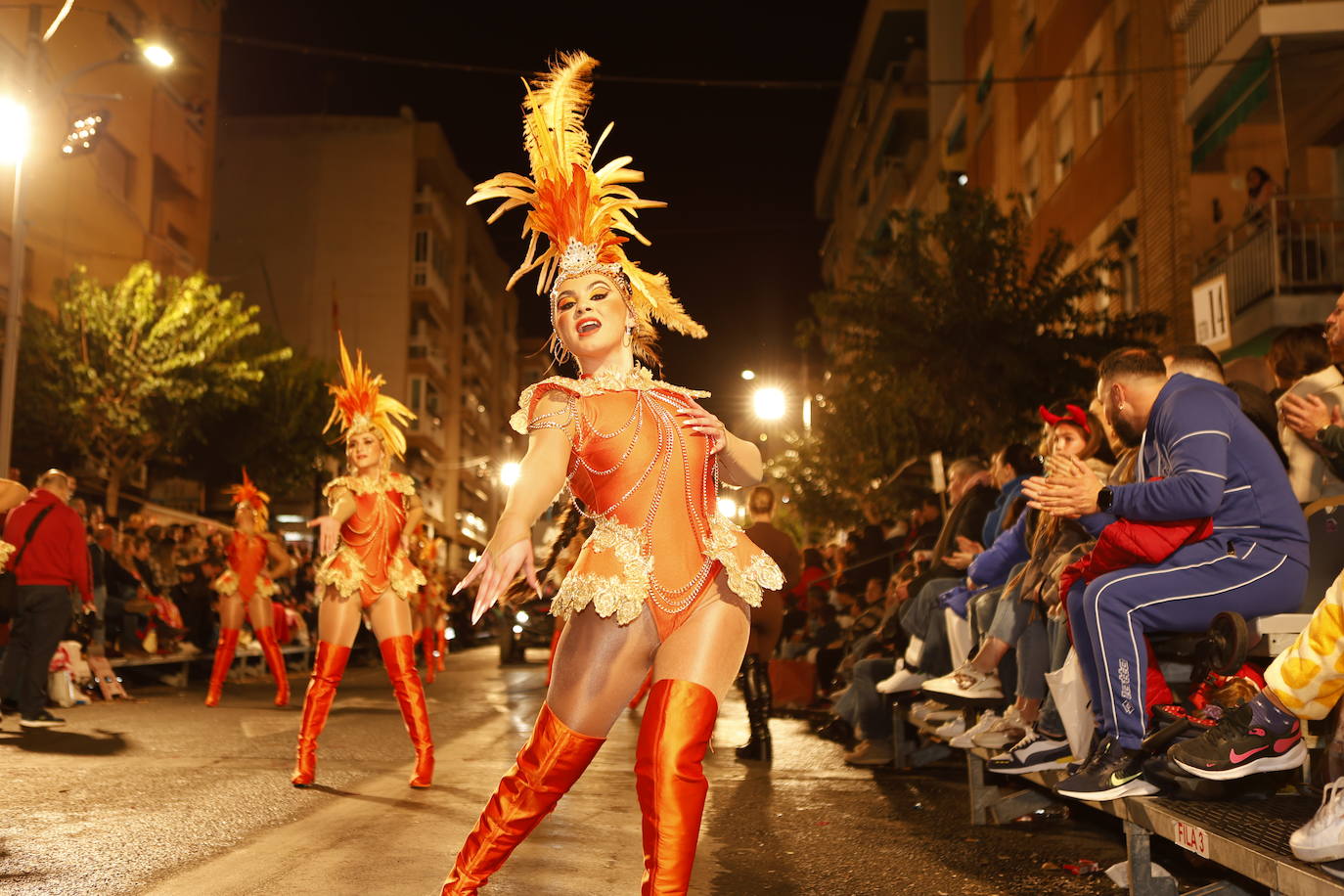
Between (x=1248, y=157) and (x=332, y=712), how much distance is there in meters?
15.2

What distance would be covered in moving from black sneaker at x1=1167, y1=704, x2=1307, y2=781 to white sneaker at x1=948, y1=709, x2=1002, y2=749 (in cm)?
231

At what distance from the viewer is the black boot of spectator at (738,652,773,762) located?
9.59 meters

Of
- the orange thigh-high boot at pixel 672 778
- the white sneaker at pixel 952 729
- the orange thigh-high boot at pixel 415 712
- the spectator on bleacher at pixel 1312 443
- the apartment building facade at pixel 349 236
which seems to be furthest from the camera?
the apartment building facade at pixel 349 236

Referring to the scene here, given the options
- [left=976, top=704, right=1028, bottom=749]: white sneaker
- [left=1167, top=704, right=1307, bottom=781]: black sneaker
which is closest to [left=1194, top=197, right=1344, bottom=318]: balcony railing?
[left=976, top=704, right=1028, bottom=749]: white sneaker

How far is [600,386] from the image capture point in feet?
13.8

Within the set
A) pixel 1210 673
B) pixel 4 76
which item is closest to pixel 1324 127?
pixel 1210 673

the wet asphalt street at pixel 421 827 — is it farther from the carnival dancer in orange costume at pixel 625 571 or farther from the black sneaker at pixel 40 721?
the carnival dancer in orange costume at pixel 625 571

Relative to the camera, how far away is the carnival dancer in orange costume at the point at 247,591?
13.9 metres

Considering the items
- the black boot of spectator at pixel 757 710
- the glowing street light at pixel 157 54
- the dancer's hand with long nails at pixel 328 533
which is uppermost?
the glowing street light at pixel 157 54

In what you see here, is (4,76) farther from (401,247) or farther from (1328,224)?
(401,247)

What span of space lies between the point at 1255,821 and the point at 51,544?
10600 millimetres

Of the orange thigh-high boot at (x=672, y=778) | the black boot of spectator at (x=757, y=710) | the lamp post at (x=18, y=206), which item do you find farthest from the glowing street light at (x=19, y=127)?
the orange thigh-high boot at (x=672, y=778)

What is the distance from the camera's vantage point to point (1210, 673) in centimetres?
484

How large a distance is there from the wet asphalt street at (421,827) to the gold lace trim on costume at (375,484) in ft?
5.79
